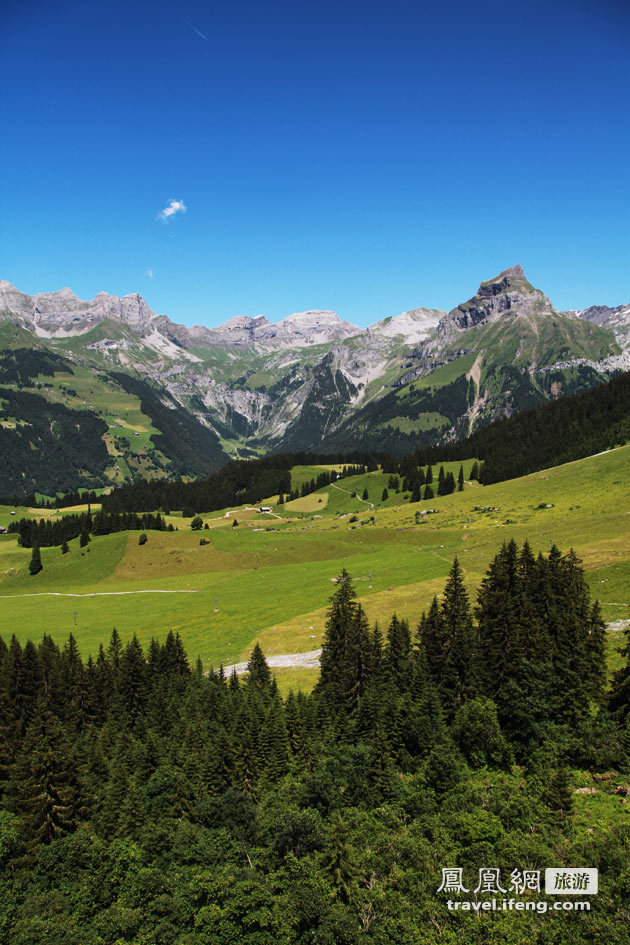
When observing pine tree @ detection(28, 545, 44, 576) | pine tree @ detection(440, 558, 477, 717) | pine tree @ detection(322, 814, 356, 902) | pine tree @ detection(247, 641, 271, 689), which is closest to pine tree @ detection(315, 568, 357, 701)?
pine tree @ detection(247, 641, 271, 689)

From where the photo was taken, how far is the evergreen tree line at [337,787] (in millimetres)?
30047

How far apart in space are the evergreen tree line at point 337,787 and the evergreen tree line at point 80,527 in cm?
13024

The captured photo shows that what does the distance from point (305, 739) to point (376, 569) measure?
68.7 m

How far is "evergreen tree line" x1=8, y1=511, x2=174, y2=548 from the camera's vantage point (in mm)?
186750

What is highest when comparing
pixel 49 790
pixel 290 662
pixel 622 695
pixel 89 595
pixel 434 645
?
pixel 622 695

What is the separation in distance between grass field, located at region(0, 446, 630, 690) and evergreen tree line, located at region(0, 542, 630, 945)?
13.8 metres

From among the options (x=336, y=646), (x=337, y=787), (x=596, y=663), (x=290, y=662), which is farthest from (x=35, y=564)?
(x=596, y=663)

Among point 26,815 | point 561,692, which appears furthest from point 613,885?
point 26,815

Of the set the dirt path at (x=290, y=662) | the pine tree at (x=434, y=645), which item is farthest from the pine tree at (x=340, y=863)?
Answer: the dirt path at (x=290, y=662)

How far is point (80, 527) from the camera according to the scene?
189625mm

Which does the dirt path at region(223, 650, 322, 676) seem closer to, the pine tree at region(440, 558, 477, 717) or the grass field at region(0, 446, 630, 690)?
the grass field at region(0, 446, 630, 690)

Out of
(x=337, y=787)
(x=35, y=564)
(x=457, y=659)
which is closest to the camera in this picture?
(x=337, y=787)

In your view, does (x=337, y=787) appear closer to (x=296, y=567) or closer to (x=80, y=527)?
(x=296, y=567)

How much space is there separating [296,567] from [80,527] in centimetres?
9923
